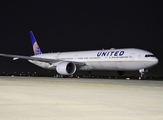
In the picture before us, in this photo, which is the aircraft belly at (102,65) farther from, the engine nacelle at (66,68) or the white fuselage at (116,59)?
the engine nacelle at (66,68)

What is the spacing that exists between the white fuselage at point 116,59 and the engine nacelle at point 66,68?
8.08 ft

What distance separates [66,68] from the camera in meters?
35.4

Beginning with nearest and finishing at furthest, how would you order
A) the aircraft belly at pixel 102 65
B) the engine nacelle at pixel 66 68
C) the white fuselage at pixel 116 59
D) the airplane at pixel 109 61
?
the white fuselage at pixel 116 59 < the airplane at pixel 109 61 < the aircraft belly at pixel 102 65 < the engine nacelle at pixel 66 68

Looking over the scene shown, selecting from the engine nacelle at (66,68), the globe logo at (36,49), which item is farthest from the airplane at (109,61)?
the globe logo at (36,49)

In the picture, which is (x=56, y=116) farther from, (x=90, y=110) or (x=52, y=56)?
(x=52, y=56)

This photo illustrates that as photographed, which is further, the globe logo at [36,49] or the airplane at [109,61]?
the globe logo at [36,49]

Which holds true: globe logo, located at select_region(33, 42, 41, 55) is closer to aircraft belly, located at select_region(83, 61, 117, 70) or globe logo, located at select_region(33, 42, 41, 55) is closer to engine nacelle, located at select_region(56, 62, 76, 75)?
engine nacelle, located at select_region(56, 62, 76, 75)

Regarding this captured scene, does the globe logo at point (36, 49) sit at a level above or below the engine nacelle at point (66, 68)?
above

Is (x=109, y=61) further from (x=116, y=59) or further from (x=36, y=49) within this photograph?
(x=36, y=49)

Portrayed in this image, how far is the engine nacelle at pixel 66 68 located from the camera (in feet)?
116

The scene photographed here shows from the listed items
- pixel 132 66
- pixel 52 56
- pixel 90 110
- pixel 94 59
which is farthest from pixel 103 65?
pixel 90 110

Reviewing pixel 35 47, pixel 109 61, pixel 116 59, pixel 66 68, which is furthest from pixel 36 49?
pixel 116 59

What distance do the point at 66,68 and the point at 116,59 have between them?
22.8ft

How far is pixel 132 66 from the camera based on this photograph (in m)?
32.2
